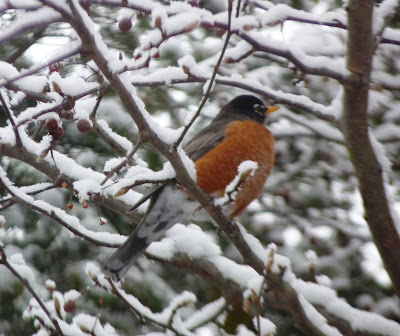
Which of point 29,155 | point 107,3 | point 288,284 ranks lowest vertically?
point 288,284

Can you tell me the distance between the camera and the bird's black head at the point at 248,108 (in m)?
3.82

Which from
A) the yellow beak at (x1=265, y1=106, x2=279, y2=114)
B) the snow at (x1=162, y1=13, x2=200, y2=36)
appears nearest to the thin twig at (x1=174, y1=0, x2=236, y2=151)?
the snow at (x1=162, y1=13, x2=200, y2=36)

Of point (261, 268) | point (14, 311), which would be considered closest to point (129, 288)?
point (14, 311)

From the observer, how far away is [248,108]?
3934 millimetres

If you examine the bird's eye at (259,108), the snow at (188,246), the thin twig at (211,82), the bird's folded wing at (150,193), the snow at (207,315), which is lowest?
the snow at (207,315)

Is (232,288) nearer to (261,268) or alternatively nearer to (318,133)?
(261,268)

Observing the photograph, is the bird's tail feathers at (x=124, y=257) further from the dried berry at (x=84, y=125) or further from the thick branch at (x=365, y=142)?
the thick branch at (x=365, y=142)

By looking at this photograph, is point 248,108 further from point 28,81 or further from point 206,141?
point 28,81

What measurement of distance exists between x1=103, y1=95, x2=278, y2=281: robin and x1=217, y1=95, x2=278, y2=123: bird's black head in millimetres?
237

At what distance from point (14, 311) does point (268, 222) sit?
166 centimetres

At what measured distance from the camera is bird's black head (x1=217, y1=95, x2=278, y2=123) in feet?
12.5

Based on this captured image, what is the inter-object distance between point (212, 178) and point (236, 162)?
171 mm

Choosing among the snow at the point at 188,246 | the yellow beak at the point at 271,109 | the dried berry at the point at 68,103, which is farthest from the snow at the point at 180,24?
the yellow beak at the point at 271,109

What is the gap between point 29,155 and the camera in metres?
2.53
